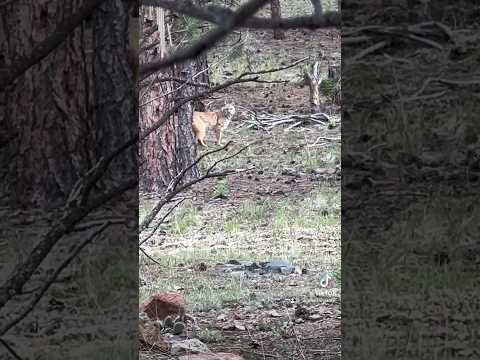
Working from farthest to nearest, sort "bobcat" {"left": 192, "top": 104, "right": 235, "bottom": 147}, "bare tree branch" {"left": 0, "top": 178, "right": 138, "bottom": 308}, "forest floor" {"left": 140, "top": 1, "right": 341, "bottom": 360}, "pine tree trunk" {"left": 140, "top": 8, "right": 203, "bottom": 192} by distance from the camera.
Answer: "bobcat" {"left": 192, "top": 104, "right": 235, "bottom": 147} → "pine tree trunk" {"left": 140, "top": 8, "right": 203, "bottom": 192} → "forest floor" {"left": 140, "top": 1, "right": 341, "bottom": 360} → "bare tree branch" {"left": 0, "top": 178, "right": 138, "bottom": 308}

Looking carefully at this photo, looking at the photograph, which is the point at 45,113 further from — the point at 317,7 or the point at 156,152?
the point at 156,152

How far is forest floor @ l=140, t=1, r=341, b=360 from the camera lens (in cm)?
271

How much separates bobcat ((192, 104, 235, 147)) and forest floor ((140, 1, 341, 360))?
0.41 feet

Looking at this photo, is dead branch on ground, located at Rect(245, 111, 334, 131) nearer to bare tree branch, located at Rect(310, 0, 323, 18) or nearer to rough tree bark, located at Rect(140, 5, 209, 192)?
rough tree bark, located at Rect(140, 5, 209, 192)

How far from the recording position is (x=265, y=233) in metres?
4.52

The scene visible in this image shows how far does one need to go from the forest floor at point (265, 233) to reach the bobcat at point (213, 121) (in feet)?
0.41

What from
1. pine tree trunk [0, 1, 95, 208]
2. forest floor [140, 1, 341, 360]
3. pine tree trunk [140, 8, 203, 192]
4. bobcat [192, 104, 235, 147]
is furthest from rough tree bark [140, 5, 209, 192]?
pine tree trunk [0, 1, 95, 208]

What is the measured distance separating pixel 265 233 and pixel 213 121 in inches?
82.4

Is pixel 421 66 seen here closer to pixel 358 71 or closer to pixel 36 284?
pixel 358 71

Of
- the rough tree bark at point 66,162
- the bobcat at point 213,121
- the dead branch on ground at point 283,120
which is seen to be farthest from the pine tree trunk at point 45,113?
the dead branch on ground at point 283,120

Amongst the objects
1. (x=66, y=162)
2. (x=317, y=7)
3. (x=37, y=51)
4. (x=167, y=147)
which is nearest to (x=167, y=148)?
(x=167, y=147)

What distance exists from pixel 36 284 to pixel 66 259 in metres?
0.07

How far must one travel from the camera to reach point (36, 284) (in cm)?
153

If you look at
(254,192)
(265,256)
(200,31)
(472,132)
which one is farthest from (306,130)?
(472,132)
